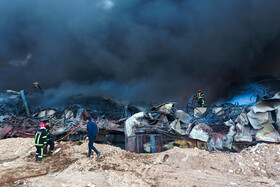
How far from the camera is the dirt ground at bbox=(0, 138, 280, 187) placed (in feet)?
10.0

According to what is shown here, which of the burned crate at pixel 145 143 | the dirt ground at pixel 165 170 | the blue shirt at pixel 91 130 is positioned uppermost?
the blue shirt at pixel 91 130

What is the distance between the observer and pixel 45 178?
346cm

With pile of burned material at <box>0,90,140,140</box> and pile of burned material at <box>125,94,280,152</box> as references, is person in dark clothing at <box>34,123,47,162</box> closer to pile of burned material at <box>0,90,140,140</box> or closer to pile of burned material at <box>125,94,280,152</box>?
pile of burned material at <box>0,90,140,140</box>

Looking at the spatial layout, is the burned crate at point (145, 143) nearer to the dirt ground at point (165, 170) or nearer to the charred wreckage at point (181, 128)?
the charred wreckage at point (181, 128)

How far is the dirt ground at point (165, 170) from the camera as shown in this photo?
305 cm

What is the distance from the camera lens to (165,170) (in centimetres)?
361

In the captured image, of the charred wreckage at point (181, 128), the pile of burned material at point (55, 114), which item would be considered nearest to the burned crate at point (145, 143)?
the charred wreckage at point (181, 128)

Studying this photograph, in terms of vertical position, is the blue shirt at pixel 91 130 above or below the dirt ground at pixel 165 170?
above

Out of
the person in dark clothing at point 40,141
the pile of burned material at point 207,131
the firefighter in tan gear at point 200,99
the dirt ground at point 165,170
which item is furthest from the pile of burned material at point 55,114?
the firefighter in tan gear at point 200,99

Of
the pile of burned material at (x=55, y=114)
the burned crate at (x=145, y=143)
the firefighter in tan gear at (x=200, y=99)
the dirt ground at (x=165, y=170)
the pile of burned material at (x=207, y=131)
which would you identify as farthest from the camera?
the firefighter in tan gear at (x=200, y=99)

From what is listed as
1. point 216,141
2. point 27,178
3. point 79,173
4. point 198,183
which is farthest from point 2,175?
point 216,141

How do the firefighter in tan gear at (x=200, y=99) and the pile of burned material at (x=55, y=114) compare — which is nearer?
the pile of burned material at (x=55, y=114)

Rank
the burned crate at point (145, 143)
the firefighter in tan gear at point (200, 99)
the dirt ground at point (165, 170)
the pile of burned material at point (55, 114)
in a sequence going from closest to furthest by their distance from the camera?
the dirt ground at point (165, 170)
the burned crate at point (145, 143)
the pile of burned material at point (55, 114)
the firefighter in tan gear at point (200, 99)

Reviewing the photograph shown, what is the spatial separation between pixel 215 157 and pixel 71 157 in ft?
13.5
